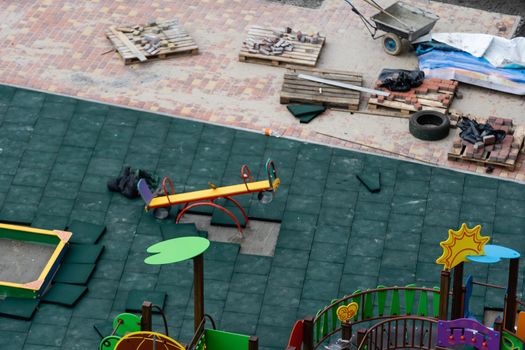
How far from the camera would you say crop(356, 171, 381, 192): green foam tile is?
27.8m

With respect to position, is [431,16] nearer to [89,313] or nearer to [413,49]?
[413,49]

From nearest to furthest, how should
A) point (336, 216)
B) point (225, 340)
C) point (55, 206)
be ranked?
point (225, 340) < point (336, 216) < point (55, 206)

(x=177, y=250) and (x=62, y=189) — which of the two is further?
(x=62, y=189)

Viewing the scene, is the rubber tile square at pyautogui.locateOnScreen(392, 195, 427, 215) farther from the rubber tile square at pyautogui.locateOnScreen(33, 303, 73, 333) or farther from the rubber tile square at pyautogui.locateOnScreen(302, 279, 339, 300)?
the rubber tile square at pyautogui.locateOnScreen(33, 303, 73, 333)

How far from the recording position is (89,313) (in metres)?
25.4

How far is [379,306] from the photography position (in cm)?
2436

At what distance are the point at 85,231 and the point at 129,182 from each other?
1396 millimetres

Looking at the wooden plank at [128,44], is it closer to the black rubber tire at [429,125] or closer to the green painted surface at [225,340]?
the black rubber tire at [429,125]

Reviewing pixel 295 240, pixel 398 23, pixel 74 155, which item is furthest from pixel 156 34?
pixel 295 240

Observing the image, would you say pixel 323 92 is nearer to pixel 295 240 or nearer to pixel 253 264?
pixel 295 240

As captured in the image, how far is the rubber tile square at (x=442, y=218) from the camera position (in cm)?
2708

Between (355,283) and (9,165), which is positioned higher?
(9,165)

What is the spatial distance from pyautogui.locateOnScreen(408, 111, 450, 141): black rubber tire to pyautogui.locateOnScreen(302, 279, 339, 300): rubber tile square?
4589 millimetres

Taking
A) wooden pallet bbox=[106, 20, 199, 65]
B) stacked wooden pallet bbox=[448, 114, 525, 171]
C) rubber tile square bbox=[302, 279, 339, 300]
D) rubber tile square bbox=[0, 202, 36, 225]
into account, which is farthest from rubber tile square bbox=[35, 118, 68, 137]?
stacked wooden pallet bbox=[448, 114, 525, 171]
